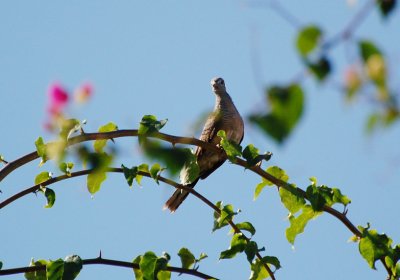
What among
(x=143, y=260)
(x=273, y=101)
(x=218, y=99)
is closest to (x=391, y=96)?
(x=273, y=101)

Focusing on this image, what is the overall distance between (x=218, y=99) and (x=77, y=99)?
21.9ft

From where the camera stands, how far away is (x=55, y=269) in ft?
10.4

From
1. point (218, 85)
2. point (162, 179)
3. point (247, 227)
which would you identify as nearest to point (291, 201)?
point (247, 227)

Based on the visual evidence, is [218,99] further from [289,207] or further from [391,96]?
[391,96]

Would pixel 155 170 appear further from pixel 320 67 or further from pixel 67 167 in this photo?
pixel 320 67

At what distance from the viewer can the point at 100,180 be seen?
11.2 ft

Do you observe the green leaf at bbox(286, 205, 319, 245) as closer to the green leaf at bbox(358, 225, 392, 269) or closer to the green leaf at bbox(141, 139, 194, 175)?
the green leaf at bbox(358, 225, 392, 269)

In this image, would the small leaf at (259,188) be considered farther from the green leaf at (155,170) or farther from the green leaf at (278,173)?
the green leaf at (155,170)

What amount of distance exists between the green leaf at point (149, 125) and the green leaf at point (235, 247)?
811 mm

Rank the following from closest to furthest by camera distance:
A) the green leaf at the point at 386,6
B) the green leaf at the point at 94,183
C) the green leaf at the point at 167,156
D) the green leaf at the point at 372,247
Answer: the green leaf at the point at 386,6, the green leaf at the point at 167,156, the green leaf at the point at 94,183, the green leaf at the point at 372,247

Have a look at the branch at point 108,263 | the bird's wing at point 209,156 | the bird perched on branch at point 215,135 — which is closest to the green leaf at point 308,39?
the branch at point 108,263

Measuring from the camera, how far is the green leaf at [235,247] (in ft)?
11.6

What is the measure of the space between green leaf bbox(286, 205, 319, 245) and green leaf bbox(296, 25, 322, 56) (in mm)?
2619

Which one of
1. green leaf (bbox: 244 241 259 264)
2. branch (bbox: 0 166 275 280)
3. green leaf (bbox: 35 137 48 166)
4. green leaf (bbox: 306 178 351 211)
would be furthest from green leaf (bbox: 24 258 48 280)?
green leaf (bbox: 306 178 351 211)
